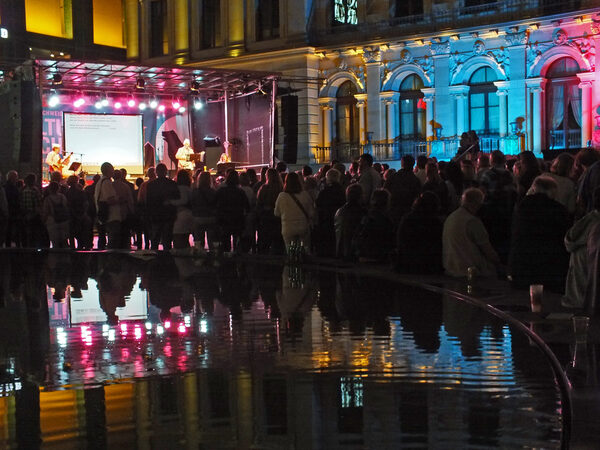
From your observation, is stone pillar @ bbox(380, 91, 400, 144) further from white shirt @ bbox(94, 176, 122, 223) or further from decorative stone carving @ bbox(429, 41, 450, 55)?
white shirt @ bbox(94, 176, 122, 223)

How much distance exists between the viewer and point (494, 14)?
93.7 feet

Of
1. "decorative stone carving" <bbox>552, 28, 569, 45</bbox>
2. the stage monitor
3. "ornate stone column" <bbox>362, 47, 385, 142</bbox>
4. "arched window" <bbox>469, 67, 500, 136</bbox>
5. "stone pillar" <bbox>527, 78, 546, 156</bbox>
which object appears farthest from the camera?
"ornate stone column" <bbox>362, 47, 385, 142</bbox>

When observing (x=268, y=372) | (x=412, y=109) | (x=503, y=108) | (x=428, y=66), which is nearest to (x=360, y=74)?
(x=412, y=109)

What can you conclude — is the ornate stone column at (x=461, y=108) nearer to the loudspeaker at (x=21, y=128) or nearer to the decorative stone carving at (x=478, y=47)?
the decorative stone carving at (x=478, y=47)

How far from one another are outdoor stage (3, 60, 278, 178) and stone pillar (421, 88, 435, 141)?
515cm

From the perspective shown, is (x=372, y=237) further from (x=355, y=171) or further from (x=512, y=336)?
(x=512, y=336)

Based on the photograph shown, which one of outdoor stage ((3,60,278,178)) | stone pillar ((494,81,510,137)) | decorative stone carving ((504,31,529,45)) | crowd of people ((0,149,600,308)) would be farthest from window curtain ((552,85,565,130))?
crowd of people ((0,149,600,308))

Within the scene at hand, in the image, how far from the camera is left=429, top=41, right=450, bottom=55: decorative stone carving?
2973cm

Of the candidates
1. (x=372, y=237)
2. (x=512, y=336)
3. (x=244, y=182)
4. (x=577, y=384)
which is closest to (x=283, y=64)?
(x=244, y=182)

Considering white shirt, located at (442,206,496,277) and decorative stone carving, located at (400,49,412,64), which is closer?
white shirt, located at (442,206,496,277)

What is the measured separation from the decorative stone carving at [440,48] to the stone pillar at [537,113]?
10.1 feet

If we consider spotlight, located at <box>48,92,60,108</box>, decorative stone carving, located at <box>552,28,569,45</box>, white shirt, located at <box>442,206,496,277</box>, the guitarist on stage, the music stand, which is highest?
decorative stone carving, located at <box>552,28,569,45</box>

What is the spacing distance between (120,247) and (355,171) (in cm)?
466

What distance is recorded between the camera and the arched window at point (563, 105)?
27359 millimetres
